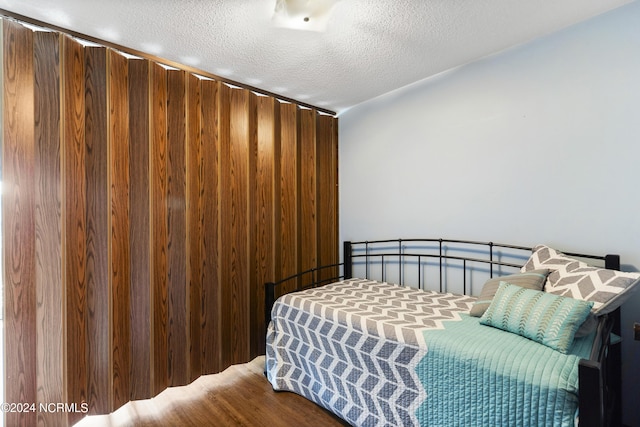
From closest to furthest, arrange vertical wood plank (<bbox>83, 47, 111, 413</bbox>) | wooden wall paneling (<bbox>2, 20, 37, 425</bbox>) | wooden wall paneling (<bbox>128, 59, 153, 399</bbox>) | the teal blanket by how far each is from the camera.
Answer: the teal blanket
wooden wall paneling (<bbox>2, 20, 37, 425</bbox>)
vertical wood plank (<bbox>83, 47, 111, 413</bbox>)
wooden wall paneling (<bbox>128, 59, 153, 399</bbox>)

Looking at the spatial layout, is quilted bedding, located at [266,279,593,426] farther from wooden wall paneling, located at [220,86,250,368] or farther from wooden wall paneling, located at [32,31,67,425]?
wooden wall paneling, located at [32,31,67,425]

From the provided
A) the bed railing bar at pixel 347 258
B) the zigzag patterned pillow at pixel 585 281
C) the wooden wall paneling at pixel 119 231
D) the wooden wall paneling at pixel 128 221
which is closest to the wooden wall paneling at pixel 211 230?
the wooden wall paneling at pixel 128 221

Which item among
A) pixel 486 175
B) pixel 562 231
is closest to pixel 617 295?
pixel 562 231

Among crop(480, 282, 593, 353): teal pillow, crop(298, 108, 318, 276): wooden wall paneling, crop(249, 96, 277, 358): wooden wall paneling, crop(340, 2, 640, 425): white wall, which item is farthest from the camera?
crop(298, 108, 318, 276): wooden wall paneling

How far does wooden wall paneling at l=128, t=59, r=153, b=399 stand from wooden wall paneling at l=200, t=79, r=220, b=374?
1.21 ft

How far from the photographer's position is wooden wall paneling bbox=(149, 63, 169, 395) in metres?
1.95

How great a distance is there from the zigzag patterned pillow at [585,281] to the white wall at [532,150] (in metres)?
0.23

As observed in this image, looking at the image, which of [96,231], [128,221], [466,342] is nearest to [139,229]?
[128,221]

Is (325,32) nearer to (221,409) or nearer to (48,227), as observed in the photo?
(48,227)

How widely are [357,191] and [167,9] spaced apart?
207 cm

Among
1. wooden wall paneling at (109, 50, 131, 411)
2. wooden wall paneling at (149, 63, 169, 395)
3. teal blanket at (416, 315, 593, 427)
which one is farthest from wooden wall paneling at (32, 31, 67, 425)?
teal blanket at (416, 315, 593, 427)

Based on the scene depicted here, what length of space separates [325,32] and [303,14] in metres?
0.20

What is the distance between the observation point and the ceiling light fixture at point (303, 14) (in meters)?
1.53

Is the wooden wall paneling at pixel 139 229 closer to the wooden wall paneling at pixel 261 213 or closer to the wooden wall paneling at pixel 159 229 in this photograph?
the wooden wall paneling at pixel 159 229
